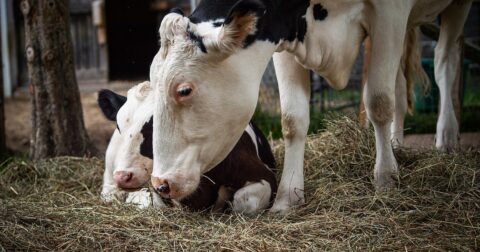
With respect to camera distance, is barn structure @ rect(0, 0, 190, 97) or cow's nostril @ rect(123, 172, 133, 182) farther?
barn structure @ rect(0, 0, 190, 97)

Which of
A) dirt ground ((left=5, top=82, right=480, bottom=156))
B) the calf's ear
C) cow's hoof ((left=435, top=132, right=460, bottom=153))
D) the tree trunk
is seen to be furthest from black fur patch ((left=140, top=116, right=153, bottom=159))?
dirt ground ((left=5, top=82, right=480, bottom=156))

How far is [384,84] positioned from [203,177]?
124cm

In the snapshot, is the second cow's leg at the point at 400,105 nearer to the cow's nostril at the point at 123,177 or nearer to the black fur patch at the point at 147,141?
the black fur patch at the point at 147,141

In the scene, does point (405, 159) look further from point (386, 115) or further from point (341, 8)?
point (341, 8)

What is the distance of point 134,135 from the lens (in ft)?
14.3

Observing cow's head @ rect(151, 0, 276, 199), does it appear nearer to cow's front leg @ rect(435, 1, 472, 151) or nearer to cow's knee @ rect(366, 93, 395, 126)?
cow's knee @ rect(366, 93, 395, 126)

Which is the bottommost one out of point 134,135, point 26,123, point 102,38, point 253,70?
point 26,123

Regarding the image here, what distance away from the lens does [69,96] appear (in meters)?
6.19

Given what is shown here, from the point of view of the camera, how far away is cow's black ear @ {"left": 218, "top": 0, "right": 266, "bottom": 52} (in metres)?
3.27

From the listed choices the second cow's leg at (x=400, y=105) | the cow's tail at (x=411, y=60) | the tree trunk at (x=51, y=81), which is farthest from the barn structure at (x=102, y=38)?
the second cow's leg at (x=400, y=105)

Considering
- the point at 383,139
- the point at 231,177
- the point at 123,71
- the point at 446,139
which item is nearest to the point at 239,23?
the point at 231,177

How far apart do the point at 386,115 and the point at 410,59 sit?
68.9 inches

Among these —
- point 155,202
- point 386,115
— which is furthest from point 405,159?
point 155,202

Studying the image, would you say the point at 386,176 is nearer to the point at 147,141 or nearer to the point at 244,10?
the point at 147,141
